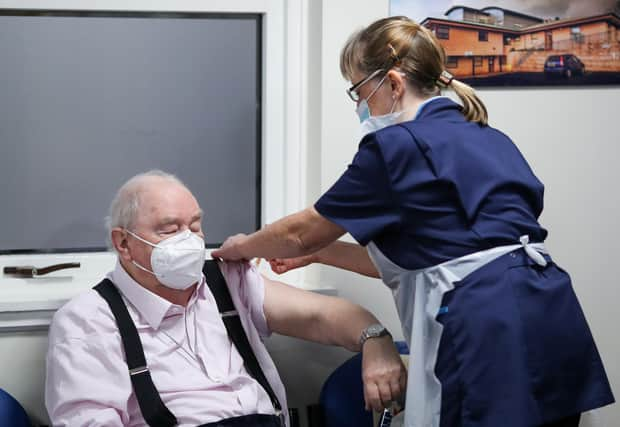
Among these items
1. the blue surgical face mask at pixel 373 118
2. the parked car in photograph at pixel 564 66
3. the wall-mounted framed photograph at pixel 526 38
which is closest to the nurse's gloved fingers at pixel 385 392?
the blue surgical face mask at pixel 373 118

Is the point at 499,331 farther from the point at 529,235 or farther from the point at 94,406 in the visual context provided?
the point at 94,406

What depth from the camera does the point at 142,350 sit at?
1.76m

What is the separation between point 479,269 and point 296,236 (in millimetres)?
431

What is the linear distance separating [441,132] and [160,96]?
121 centimetres

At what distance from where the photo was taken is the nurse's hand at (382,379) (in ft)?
5.49

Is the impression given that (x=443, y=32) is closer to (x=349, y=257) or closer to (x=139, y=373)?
(x=349, y=257)

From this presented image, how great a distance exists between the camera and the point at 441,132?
1.54 metres

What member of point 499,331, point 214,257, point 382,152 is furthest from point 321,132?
point 499,331

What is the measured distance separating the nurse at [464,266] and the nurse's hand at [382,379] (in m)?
0.10

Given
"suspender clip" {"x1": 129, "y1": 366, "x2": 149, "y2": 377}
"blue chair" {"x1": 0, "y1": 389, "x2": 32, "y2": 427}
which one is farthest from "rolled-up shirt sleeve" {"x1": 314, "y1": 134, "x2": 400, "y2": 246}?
"blue chair" {"x1": 0, "y1": 389, "x2": 32, "y2": 427}

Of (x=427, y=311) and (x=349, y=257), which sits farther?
(x=349, y=257)

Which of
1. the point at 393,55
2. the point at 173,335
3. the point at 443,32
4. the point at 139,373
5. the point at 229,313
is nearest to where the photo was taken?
the point at 393,55

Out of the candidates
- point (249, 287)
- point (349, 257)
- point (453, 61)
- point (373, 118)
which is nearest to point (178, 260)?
point (249, 287)

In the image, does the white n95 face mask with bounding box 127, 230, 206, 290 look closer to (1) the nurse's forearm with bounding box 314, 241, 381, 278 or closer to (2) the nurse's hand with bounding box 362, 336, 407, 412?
(1) the nurse's forearm with bounding box 314, 241, 381, 278
